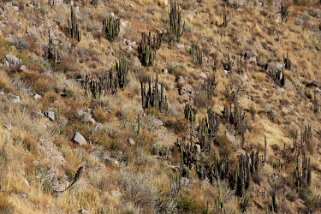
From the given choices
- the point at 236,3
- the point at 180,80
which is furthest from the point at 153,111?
the point at 236,3

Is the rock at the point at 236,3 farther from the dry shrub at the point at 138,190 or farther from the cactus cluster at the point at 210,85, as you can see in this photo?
the dry shrub at the point at 138,190

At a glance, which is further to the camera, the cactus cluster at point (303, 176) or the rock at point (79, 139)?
the cactus cluster at point (303, 176)

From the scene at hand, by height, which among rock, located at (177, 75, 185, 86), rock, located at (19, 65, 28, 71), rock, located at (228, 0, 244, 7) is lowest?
rock, located at (177, 75, 185, 86)

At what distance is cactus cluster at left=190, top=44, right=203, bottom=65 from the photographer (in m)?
16.6

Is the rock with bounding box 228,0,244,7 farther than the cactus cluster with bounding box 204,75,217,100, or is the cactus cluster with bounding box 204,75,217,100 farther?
the rock with bounding box 228,0,244,7

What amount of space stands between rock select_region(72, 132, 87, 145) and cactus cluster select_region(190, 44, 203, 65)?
26.8 feet

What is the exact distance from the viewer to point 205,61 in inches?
669

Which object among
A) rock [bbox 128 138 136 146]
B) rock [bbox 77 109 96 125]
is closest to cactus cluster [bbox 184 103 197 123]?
rock [bbox 128 138 136 146]

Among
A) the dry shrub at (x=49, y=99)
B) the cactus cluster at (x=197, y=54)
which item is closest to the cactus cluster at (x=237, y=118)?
the cactus cluster at (x=197, y=54)

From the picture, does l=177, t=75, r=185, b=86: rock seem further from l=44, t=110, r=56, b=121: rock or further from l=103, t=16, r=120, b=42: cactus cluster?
l=44, t=110, r=56, b=121: rock

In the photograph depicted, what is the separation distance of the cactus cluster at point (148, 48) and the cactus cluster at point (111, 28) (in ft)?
3.49

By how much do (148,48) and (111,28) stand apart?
5.42ft

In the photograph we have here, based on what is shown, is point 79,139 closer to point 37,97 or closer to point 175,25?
point 37,97

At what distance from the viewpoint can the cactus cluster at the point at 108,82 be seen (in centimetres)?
1219
